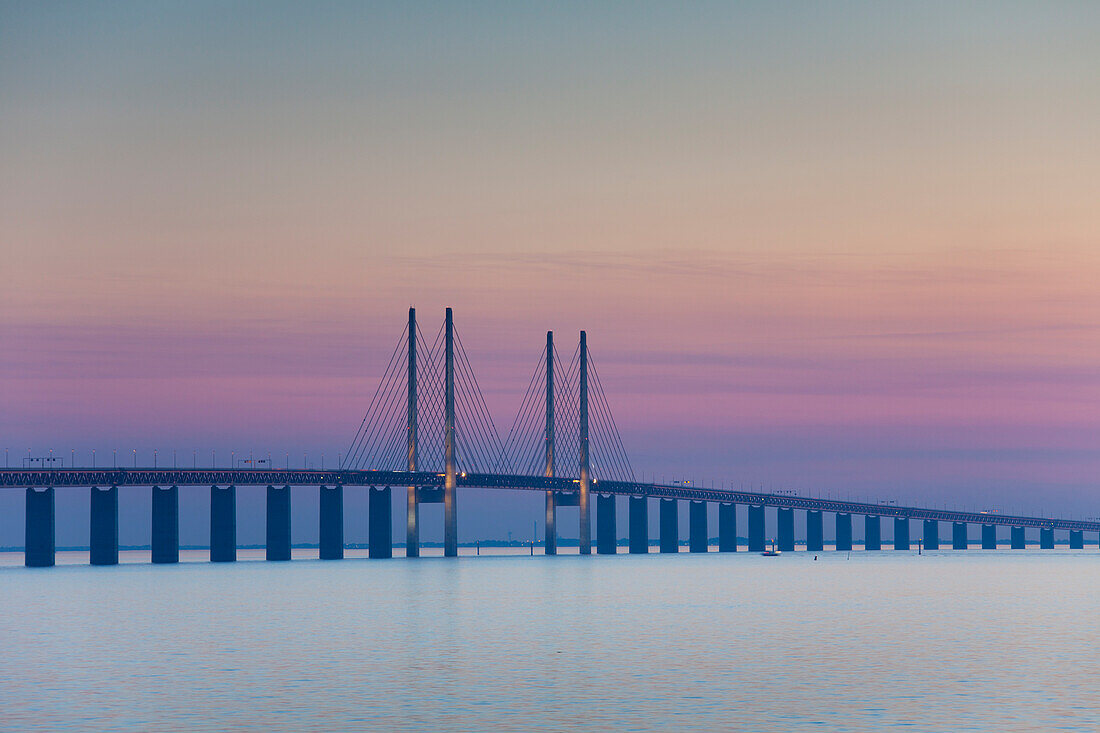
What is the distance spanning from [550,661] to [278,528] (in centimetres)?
13714

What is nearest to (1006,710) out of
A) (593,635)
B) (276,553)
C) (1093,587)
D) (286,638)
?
(593,635)

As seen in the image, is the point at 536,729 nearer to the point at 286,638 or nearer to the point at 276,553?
the point at 286,638

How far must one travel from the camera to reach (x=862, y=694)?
42688 mm

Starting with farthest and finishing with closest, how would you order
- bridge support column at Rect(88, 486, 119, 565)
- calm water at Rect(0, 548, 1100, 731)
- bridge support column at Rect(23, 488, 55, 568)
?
bridge support column at Rect(88, 486, 119, 565) → bridge support column at Rect(23, 488, 55, 568) → calm water at Rect(0, 548, 1100, 731)

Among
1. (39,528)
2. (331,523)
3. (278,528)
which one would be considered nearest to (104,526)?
(39,528)

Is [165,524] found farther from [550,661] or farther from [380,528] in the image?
[550,661]

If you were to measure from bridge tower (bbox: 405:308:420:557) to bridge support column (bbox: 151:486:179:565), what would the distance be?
25693 millimetres

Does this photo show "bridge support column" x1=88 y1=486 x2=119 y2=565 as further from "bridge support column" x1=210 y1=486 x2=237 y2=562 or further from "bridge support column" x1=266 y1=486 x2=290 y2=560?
"bridge support column" x1=266 y1=486 x2=290 y2=560

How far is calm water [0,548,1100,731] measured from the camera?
38.7 metres

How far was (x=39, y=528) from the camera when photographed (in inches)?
6393

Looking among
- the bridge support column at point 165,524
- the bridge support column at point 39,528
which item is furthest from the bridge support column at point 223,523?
the bridge support column at point 39,528

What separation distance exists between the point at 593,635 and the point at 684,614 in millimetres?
16401

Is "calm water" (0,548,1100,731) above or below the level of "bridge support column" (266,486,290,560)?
above

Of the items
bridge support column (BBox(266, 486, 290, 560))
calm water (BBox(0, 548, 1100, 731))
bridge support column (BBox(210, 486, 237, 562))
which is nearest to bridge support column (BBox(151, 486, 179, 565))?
bridge support column (BBox(210, 486, 237, 562))
